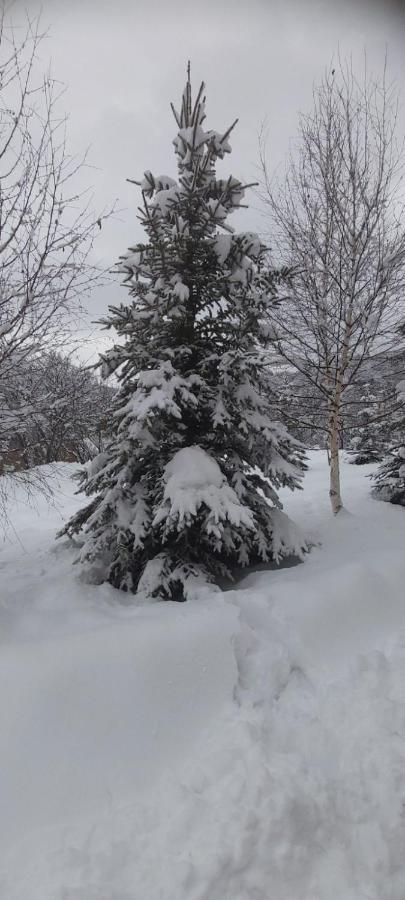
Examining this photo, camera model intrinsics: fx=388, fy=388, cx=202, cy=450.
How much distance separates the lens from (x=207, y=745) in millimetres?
2422

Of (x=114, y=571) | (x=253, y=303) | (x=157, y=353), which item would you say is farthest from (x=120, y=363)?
(x=114, y=571)

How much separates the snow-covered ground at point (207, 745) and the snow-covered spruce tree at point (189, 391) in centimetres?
64

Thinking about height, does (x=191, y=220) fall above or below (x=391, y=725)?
above

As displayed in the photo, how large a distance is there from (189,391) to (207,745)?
306cm

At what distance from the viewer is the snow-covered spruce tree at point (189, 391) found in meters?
4.03

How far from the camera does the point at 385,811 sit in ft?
6.95

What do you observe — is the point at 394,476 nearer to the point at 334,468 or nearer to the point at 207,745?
the point at 334,468

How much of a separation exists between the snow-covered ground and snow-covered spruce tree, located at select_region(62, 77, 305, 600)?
637 mm

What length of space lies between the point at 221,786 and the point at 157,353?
12.4ft

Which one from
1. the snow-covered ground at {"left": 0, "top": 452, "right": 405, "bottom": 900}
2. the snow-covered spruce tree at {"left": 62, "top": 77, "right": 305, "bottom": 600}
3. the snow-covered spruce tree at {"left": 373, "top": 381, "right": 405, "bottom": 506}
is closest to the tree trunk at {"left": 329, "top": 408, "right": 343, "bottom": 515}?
the snow-covered spruce tree at {"left": 373, "top": 381, "right": 405, "bottom": 506}

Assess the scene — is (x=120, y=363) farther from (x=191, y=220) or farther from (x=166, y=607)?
(x=166, y=607)

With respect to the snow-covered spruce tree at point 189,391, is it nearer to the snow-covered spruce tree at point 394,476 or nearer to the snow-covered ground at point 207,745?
the snow-covered ground at point 207,745

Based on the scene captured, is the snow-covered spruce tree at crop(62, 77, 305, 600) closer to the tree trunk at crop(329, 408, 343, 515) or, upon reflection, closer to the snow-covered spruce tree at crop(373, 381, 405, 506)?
the tree trunk at crop(329, 408, 343, 515)

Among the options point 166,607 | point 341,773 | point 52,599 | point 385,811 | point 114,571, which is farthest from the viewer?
point 114,571
